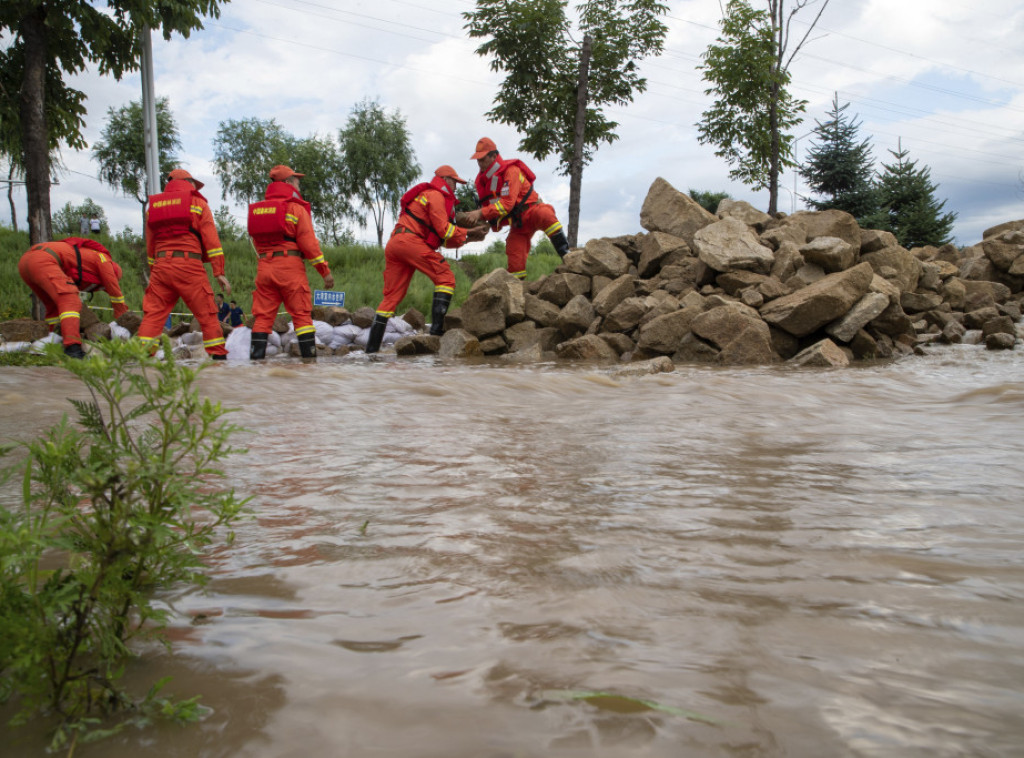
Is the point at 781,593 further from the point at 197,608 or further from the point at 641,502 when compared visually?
the point at 197,608

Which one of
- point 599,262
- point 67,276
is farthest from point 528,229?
point 67,276

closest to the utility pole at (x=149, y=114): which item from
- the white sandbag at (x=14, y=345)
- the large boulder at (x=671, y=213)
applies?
the white sandbag at (x=14, y=345)

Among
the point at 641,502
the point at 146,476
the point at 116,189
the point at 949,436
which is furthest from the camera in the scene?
the point at 116,189

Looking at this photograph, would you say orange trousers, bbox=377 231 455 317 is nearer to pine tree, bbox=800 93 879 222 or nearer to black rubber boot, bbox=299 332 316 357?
black rubber boot, bbox=299 332 316 357

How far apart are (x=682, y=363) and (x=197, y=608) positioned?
7.14m

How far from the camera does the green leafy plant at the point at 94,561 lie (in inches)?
36.7

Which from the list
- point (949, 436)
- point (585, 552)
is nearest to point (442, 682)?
point (585, 552)

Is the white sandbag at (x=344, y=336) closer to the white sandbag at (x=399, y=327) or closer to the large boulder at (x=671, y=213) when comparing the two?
the white sandbag at (x=399, y=327)

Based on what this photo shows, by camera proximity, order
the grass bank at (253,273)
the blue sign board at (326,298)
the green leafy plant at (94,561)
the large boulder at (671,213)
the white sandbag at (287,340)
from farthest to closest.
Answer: the grass bank at (253,273) → the large boulder at (671,213) → the white sandbag at (287,340) → the blue sign board at (326,298) → the green leafy plant at (94,561)

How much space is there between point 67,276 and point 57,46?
6.73 m

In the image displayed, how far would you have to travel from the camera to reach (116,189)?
131 feet

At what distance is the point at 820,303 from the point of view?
8.30 meters

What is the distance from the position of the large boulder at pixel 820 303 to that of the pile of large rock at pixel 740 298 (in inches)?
0.6

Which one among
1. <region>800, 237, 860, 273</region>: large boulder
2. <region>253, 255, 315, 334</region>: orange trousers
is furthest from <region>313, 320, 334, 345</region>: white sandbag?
<region>800, 237, 860, 273</region>: large boulder
